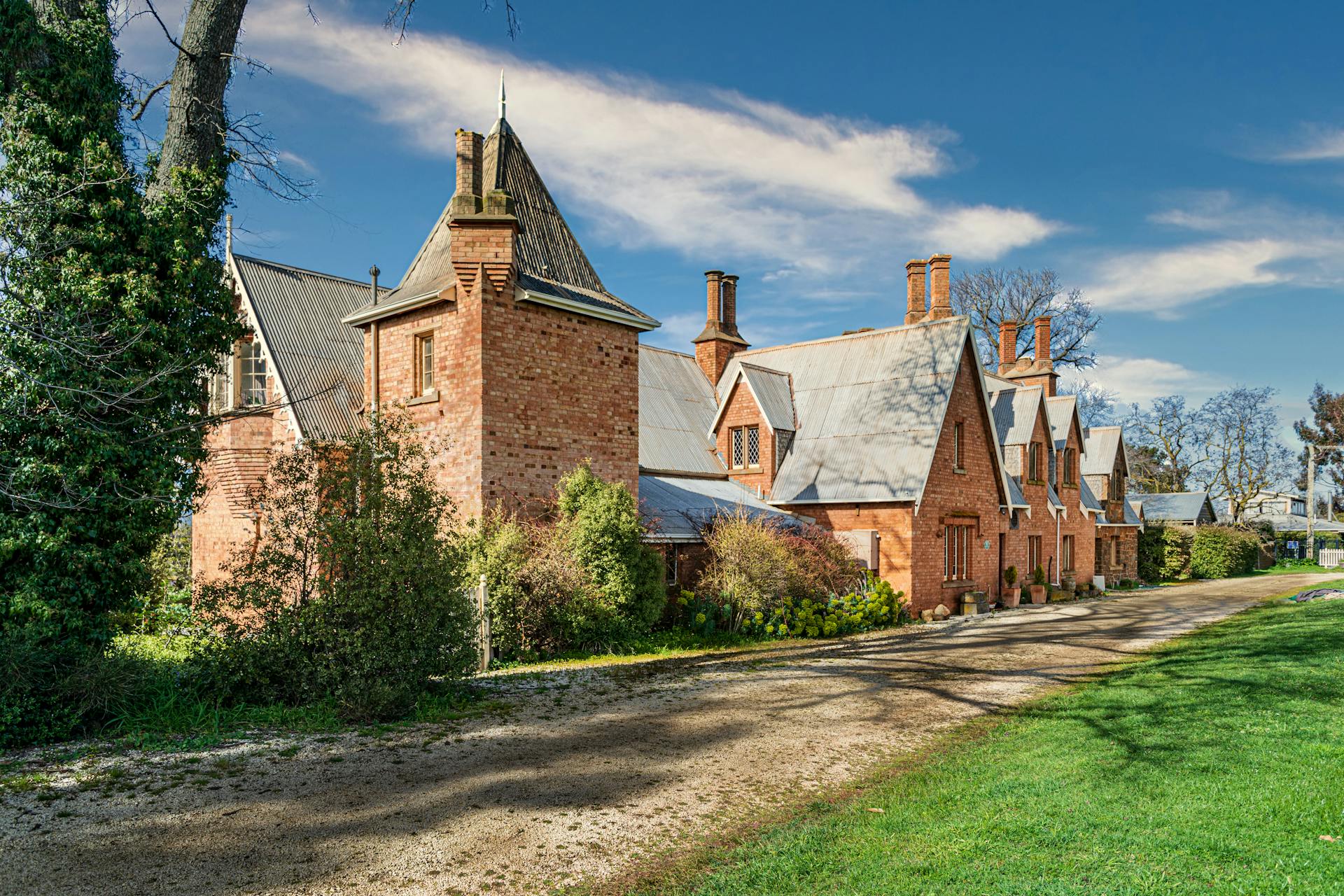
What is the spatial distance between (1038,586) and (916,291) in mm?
11008

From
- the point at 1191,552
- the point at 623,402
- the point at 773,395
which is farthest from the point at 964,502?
the point at 1191,552

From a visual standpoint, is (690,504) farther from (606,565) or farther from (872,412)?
(872,412)

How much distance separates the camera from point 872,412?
24.8 metres

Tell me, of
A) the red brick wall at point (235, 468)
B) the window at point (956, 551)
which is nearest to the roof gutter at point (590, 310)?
the red brick wall at point (235, 468)

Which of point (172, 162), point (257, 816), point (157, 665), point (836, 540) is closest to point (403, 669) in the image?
point (157, 665)

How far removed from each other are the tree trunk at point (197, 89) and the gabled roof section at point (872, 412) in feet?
55.4

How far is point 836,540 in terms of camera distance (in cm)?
2259

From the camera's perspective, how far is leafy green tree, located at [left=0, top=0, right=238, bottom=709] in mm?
8883

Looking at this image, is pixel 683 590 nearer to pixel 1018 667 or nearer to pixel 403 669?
pixel 1018 667

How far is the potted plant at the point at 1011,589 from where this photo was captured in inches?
1084

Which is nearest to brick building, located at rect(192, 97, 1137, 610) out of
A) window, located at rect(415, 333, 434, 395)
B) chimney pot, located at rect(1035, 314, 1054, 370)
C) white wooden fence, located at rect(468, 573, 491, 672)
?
window, located at rect(415, 333, 434, 395)

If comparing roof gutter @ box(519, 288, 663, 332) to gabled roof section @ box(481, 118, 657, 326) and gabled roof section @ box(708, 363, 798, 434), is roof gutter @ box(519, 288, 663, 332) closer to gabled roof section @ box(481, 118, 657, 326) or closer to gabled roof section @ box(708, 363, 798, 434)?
gabled roof section @ box(481, 118, 657, 326)

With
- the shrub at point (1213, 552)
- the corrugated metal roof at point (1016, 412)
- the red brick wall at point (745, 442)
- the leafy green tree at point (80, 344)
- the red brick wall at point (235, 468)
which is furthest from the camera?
the shrub at point (1213, 552)

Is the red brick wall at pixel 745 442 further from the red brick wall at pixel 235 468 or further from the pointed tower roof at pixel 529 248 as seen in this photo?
the red brick wall at pixel 235 468
